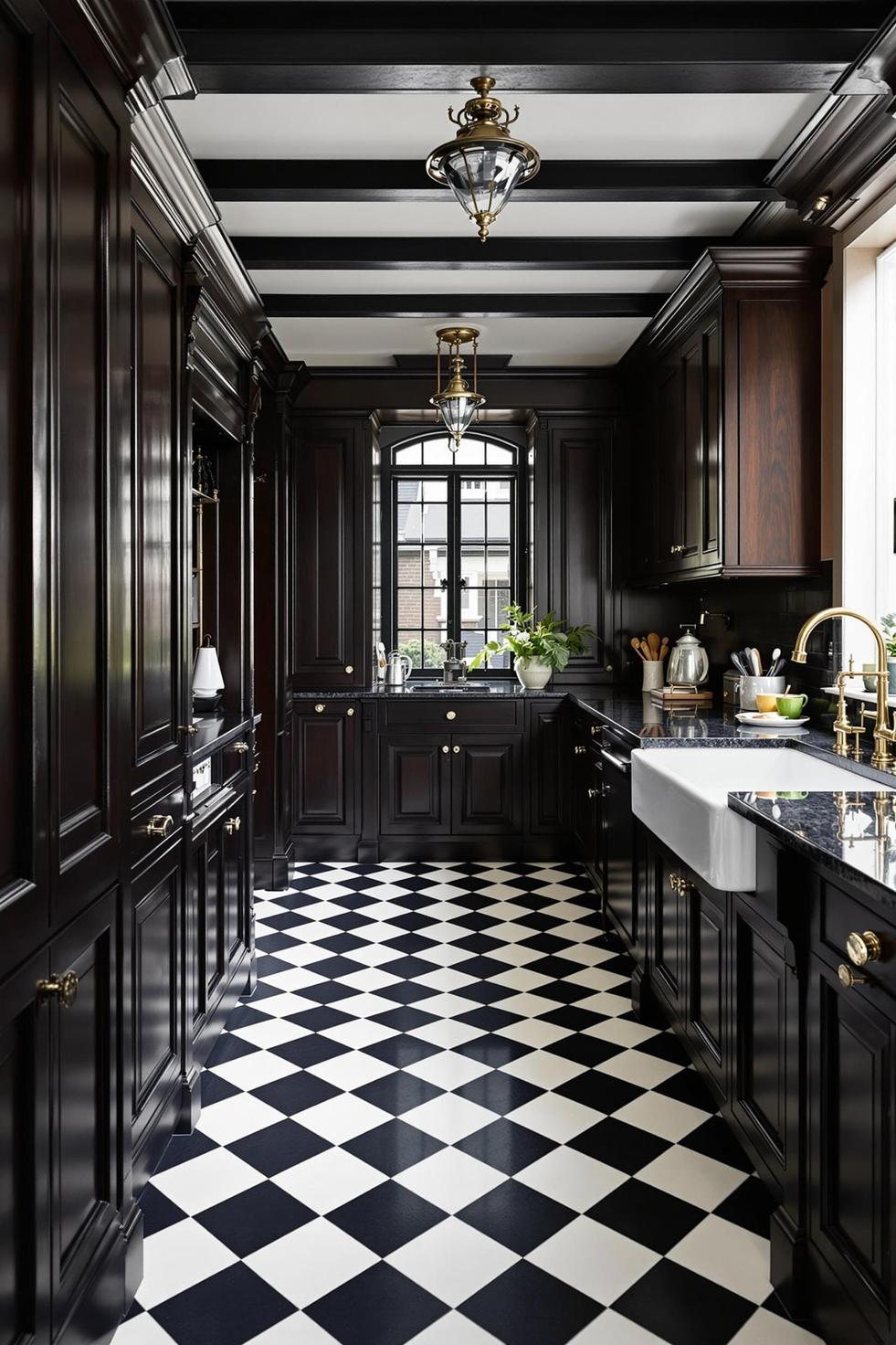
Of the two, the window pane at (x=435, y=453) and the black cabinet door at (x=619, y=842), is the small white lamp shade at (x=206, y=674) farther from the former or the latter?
the window pane at (x=435, y=453)

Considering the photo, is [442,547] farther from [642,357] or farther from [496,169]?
[496,169]

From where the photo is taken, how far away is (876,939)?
1.42m

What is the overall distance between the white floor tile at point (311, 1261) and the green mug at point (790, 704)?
2.16 m

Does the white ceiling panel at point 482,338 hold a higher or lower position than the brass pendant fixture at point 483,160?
higher

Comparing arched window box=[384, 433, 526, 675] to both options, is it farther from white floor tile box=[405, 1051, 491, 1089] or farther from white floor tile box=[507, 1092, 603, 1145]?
white floor tile box=[507, 1092, 603, 1145]

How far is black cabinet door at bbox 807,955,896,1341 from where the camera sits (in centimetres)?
140

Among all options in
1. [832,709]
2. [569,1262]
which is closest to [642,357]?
[832,709]

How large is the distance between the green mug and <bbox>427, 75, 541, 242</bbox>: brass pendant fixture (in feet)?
6.39

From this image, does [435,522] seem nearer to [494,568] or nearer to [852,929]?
[494,568]

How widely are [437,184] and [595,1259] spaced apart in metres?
2.89

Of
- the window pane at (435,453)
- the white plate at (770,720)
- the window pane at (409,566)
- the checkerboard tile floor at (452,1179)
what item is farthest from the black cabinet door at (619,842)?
the window pane at (435,453)

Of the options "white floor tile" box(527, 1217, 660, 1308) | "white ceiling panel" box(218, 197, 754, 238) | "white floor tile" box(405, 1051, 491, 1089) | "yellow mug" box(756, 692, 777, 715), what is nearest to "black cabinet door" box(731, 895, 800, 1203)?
"white floor tile" box(527, 1217, 660, 1308)

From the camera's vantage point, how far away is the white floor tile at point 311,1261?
1.84 meters

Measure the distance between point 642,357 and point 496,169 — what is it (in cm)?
291
